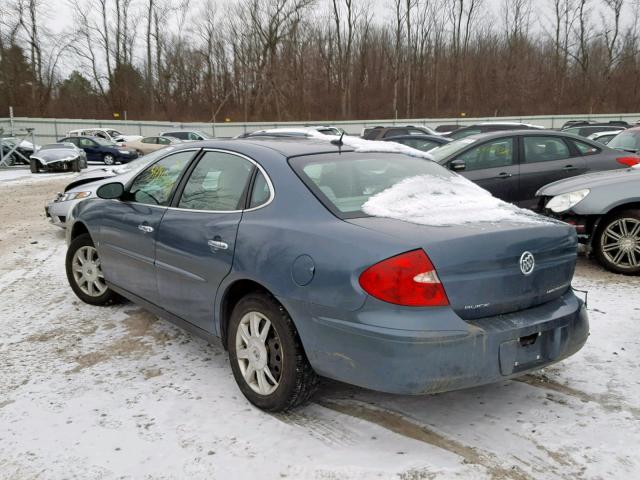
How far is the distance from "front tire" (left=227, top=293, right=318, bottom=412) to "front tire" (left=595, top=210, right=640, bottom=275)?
4.31 m

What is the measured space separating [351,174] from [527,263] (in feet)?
3.78

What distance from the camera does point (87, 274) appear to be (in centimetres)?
524

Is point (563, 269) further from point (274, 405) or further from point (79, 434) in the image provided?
point (79, 434)

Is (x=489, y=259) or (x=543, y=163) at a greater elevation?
(x=543, y=163)

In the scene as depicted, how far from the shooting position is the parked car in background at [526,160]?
26.7 ft

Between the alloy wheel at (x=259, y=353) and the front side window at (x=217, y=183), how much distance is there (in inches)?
27.8

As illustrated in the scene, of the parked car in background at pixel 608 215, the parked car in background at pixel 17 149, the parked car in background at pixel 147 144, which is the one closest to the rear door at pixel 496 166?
the parked car in background at pixel 608 215

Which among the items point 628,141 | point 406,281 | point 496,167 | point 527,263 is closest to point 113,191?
point 406,281

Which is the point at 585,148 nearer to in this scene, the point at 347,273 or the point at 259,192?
the point at 259,192

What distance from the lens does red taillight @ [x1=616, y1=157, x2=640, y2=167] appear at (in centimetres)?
831

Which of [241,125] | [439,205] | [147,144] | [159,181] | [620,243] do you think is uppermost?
[241,125]

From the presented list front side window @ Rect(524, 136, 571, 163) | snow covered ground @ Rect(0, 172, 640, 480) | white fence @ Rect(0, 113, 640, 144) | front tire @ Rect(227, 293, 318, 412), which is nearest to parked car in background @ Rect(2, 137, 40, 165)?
white fence @ Rect(0, 113, 640, 144)

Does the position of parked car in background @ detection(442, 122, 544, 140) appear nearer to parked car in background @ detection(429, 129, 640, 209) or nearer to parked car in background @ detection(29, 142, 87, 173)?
parked car in background @ detection(429, 129, 640, 209)

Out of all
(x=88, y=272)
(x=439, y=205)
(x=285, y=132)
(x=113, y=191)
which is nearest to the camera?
(x=439, y=205)
